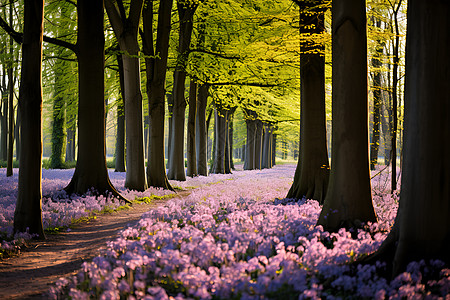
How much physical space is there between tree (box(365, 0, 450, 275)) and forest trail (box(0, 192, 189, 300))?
13.6 ft

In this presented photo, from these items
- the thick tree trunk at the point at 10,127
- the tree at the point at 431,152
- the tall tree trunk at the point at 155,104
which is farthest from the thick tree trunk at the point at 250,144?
the tree at the point at 431,152

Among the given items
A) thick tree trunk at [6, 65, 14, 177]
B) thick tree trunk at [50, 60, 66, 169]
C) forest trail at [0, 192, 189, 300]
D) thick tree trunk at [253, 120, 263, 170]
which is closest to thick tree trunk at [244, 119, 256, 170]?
thick tree trunk at [253, 120, 263, 170]

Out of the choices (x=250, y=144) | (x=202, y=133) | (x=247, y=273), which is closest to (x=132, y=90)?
(x=247, y=273)

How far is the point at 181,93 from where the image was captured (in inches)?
780

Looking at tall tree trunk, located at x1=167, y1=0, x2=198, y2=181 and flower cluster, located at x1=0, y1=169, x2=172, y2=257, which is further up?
tall tree trunk, located at x1=167, y1=0, x2=198, y2=181

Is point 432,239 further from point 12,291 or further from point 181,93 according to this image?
point 181,93

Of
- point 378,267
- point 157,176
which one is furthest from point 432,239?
point 157,176

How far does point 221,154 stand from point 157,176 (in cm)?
1447

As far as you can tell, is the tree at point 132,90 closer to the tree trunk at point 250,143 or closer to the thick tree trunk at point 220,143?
the thick tree trunk at point 220,143

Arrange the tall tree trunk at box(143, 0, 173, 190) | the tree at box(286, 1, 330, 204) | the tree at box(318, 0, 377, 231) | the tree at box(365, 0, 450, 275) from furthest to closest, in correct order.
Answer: the tall tree trunk at box(143, 0, 173, 190) < the tree at box(286, 1, 330, 204) < the tree at box(318, 0, 377, 231) < the tree at box(365, 0, 450, 275)

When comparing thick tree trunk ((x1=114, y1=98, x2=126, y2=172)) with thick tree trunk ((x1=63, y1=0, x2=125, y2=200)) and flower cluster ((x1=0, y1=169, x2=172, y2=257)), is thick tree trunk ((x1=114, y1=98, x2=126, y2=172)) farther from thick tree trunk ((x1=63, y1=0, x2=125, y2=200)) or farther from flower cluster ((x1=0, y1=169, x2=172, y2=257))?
thick tree trunk ((x1=63, y1=0, x2=125, y2=200))

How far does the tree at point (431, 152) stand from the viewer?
13.9 ft

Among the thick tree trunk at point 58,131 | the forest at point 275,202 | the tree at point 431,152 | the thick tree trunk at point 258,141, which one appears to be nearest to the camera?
the forest at point 275,202

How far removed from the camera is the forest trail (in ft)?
15.0
